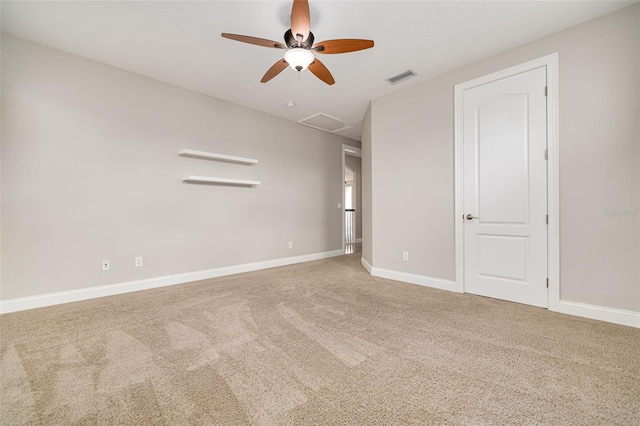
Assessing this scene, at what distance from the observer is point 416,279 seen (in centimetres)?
343

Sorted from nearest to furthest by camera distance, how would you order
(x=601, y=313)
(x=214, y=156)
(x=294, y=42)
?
(x=294, y=42), (x=601, y=313), (x=214, y=156)

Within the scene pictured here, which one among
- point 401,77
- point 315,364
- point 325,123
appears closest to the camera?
point 315,364

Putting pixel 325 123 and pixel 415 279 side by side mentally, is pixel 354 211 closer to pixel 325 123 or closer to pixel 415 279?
pixel 325 123

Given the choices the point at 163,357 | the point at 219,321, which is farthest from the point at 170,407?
the point at 219,321

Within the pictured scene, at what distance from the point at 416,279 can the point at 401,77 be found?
8.60 feet

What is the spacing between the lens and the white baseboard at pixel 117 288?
8.36 ft

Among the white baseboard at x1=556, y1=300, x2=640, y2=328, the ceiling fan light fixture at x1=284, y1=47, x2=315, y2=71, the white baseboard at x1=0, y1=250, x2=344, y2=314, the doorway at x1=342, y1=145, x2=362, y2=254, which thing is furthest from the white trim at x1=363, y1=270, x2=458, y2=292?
the doorway at x1=342, y1=145, x2=362, y2=254

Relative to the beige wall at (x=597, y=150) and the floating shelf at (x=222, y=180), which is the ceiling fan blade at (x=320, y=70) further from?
the floating shelf at (x=222, y=180)

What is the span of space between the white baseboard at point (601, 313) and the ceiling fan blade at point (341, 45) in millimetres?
2911

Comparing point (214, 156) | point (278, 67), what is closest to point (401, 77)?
point (278, 67)

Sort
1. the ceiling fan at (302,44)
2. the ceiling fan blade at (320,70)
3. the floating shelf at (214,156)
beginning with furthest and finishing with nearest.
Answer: the floating shelf at (214,156) → the ceiling fan blade at (320,70) → the ceiling fan at (302,44)

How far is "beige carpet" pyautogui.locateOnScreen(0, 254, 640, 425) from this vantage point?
1225 mm

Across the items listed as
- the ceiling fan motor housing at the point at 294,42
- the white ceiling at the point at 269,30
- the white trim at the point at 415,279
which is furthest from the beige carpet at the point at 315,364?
the white ceiling at the point at 269,30

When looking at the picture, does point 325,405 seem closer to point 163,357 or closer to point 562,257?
point 163,357
